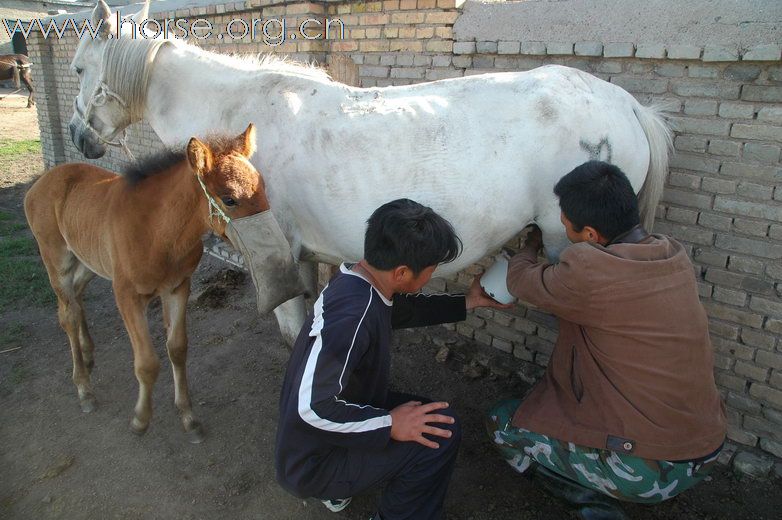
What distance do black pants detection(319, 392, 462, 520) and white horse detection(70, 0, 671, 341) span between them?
3.59 feet

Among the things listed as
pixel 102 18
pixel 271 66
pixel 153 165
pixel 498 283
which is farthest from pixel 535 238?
pixel 102 18

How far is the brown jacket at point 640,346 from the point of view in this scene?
1.90 meters

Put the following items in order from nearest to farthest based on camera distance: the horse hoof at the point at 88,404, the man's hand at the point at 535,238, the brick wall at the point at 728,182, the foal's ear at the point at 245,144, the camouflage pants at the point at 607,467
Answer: the camouflage pants at the point at 607,467, the foal's ear at the point at 245,144, the brick wall at the point at 728,182, the man's hand at the point at 535,238, the horse hoof at the point at 88,404

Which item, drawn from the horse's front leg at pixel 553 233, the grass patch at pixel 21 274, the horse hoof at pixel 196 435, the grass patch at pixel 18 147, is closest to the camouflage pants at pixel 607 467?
the horse's front leg at pixel 553 233

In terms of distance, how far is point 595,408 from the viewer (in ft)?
6.92

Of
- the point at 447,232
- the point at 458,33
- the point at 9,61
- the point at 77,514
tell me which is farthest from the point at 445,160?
the point at 9,61

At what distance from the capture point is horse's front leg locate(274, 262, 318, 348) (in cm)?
343

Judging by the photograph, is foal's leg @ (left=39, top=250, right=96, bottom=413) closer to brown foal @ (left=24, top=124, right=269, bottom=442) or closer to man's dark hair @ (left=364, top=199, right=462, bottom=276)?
brown foal @ (left=24, top=124, right=269, bottom=442)

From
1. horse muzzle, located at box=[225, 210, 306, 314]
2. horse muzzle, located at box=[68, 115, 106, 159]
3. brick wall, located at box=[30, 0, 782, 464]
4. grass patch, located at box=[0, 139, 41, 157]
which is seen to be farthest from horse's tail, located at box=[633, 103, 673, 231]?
grass patch, located at box=[0, 139, 41, 157]

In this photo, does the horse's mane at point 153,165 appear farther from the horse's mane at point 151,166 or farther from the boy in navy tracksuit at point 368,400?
the boy in navy tracksuit at point 368,400

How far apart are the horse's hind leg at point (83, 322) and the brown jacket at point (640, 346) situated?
3.07 metres

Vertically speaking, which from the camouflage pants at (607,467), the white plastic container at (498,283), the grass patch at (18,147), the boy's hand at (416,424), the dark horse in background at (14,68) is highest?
the dark horse in background at (14,68)

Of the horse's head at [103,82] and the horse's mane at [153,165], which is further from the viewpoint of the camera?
the horse's head at [103,82]

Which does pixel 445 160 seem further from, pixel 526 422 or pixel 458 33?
pixel 458 33
